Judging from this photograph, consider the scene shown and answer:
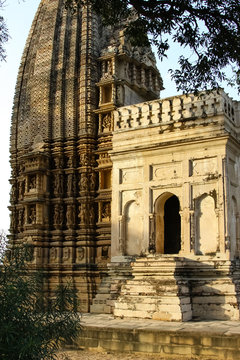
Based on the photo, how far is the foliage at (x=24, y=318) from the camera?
608 cm

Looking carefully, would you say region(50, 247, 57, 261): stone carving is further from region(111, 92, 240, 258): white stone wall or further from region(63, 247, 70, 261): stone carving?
region(111, 92, 240, 258): white stone wall

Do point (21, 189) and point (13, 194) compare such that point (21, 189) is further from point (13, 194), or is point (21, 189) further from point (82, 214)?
point (82, 214)

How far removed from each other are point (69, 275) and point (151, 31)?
27.0 ft

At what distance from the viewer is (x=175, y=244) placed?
51.2 ft

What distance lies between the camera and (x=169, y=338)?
10.1 metres

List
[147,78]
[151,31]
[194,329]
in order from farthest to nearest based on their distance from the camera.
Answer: [147,78]
[151,31]
[194,329]

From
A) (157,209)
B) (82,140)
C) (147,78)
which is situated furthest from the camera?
(147,78)

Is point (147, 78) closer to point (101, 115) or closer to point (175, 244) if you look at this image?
point (101, 115)

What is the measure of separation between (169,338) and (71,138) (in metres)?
8.62

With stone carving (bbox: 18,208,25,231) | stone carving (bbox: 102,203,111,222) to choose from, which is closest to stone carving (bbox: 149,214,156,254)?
stone carving (bbox: 102,203,111,222)

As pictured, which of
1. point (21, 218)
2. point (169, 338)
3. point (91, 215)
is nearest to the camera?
point (169, 338)

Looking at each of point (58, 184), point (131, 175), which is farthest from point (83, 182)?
point (131, 175)

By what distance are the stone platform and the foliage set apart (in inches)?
135

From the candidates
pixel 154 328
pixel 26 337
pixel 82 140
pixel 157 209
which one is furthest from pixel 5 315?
pixel 82 140
